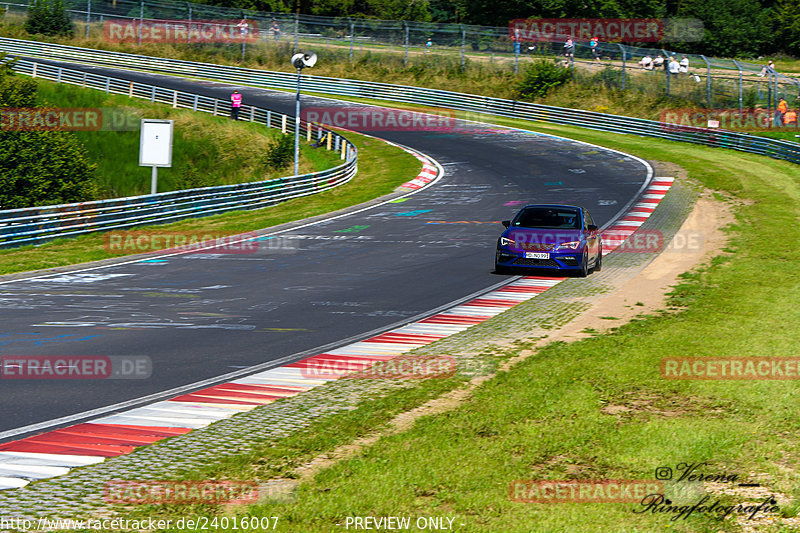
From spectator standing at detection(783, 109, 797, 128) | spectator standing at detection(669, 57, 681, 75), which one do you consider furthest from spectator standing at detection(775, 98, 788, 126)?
spectator standing at detection(669, 57, 681, 75)

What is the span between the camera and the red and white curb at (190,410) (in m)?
6.88

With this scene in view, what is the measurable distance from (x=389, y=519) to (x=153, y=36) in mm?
67304

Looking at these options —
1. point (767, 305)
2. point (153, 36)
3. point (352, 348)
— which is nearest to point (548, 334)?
point (352, 348)

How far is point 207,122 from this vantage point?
4819cm

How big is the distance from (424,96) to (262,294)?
4339cm

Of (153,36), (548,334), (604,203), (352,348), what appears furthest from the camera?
(153,36)

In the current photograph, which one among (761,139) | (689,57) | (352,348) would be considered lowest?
(352,348)

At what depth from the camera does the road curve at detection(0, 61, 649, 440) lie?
10.4 m

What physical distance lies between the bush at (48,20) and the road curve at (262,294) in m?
46.8

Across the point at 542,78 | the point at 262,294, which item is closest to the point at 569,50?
the point at 542,78

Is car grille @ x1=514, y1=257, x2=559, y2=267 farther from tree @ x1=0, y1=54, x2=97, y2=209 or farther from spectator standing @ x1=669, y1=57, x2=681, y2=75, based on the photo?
spectator standing @ x1=669, y1=57, x2=681, y2=75

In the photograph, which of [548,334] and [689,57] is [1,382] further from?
[689,57]

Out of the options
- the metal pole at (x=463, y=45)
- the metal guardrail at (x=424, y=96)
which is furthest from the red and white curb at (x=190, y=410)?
the metal pole at (x=463, y=45)

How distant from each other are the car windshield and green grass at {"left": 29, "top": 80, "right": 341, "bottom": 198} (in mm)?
23627
